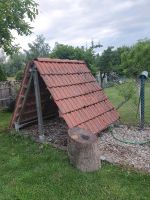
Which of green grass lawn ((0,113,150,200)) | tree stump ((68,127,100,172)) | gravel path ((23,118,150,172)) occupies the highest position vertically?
tree stump ((68,127,100,172))

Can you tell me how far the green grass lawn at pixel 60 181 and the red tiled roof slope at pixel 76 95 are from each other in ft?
3.58

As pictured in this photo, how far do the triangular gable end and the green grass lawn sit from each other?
1106mm

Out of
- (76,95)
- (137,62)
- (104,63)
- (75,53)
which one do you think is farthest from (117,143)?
(137,62)

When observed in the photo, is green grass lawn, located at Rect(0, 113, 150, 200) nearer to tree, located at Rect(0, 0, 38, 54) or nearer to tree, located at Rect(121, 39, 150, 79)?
tree, located at Rect(0, 0, 38, 54)

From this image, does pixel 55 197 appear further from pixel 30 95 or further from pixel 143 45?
pixel 143 45

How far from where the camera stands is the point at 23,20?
54.0 feet

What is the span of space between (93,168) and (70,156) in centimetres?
57

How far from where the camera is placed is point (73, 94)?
829cm

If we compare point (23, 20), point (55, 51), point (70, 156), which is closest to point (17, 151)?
point (70, 156)

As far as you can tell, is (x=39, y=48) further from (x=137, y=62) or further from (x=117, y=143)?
(x=117, y=143)

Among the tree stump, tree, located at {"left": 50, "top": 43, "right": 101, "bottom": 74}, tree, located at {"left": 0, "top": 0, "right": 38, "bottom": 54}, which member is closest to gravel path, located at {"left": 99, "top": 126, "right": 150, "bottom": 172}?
the tree stump

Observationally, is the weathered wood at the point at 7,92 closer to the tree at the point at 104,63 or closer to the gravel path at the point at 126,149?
the gravel path at the point at 126,149

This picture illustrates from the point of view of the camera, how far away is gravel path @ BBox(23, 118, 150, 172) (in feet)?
21.7

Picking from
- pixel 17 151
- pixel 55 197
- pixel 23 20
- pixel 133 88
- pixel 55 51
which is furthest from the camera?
pixel 55 51
